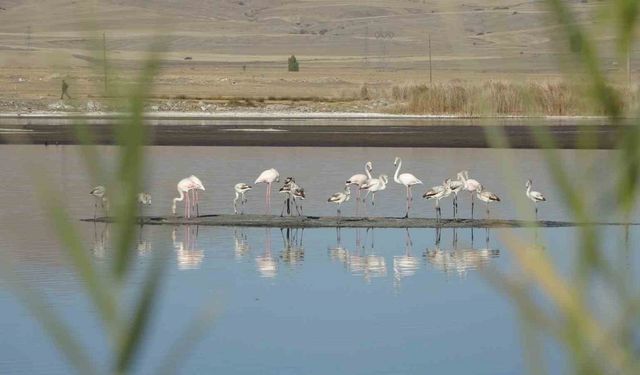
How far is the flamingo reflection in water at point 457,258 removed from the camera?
56.1 feet

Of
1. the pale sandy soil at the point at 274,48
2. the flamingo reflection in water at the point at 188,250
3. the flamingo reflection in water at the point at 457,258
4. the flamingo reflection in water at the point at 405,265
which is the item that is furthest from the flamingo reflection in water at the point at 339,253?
the pale sandy soil at the point at 274,48

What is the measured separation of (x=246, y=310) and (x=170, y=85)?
6692 centimetres

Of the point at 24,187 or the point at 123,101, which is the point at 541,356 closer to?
the point at 123,101

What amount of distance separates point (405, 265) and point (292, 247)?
2.46 meters

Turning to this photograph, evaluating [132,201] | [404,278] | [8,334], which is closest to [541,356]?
[132,201]

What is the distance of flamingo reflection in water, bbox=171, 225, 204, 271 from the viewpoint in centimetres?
1733

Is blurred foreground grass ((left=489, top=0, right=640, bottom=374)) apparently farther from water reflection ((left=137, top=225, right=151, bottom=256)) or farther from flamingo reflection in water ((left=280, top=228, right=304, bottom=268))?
flamingo reflection in water ((left=280, top=228, right=304, bottom=268))

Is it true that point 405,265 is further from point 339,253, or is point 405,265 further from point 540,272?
point 540,272

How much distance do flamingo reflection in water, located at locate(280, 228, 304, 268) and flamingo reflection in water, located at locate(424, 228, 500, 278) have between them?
1.71 m

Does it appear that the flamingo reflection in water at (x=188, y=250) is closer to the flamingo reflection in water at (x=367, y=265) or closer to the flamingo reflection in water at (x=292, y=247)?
the flamingo reflection in water at (x=292, y=247)

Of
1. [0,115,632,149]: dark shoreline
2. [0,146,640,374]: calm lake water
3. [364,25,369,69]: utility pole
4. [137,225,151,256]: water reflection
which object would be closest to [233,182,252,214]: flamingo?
[0,146,640,374]: calm lake water

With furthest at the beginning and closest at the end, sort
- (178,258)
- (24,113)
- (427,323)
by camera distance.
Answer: (24,113) < (178,258) < (427,323)

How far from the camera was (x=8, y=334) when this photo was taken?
12.1 m

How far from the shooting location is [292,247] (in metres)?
19.5
